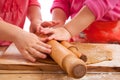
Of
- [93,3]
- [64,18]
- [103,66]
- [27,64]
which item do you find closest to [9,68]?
[27,64]

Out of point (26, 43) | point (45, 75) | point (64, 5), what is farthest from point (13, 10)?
point (45, 75)

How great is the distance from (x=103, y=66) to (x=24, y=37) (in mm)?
232

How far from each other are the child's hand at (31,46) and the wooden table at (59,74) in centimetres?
5

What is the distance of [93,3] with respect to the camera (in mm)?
859

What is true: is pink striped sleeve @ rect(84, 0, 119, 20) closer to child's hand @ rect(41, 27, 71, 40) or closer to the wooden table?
child's hand @ rect(41, 27, 71, 40)

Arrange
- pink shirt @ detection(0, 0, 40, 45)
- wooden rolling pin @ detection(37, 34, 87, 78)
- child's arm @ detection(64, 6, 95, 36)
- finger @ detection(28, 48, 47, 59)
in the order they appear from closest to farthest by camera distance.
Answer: wooden rolling pin @ detection(37, 34, 87, 78), finger @ detection(28, 48, 47, 59), child's arm @ detection(64, 6, 95, 36), pink shirt @ detection(0, 0, 40, 45)

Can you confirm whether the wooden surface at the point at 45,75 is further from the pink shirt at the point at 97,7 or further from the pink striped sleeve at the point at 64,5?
the pink striped sleeve at the point at 64,5

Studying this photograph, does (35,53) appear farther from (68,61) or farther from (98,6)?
(98,6)

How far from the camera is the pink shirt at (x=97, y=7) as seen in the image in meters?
0.86

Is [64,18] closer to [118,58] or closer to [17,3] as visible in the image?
[17,3]

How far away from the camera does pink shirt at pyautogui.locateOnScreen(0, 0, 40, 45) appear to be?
3.30 ft

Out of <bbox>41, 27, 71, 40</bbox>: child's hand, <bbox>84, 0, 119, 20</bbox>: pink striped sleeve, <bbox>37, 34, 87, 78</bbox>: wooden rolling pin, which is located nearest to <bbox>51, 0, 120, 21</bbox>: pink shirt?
<bbox>84, 0, 119, 20</bbox>: pink striped sleeve

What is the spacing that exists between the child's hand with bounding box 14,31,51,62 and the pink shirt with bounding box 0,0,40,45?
281mm

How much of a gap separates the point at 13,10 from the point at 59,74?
46 centimetres
